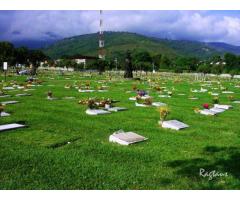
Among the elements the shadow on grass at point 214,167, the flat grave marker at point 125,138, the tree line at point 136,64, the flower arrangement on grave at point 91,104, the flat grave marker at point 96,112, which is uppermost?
the tree line at point 136,64

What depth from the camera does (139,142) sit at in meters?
10.7

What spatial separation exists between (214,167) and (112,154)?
2734 millimetres

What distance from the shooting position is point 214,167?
8.53m

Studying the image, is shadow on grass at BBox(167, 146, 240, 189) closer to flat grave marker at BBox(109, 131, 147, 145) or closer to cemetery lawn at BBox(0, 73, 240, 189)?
cemetery lawn at BBox(0, 73, 240, 189)

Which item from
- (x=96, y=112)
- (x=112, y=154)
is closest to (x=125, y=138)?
(x=112, y=154)

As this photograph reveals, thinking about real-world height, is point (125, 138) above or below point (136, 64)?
below

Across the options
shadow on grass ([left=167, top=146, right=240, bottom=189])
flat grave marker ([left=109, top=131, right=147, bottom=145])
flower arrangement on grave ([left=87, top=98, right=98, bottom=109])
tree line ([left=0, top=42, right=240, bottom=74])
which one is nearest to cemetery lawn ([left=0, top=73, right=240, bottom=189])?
shadow on grass ([left=167, top=146, right=240, bottom=189])

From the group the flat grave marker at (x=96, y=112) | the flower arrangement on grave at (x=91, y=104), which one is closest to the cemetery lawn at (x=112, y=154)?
the flat grave marker at (x=96, y=112)

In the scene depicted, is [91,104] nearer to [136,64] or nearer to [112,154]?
[112,154]

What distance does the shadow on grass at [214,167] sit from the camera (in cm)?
744

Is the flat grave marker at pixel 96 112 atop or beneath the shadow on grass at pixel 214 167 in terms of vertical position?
atop

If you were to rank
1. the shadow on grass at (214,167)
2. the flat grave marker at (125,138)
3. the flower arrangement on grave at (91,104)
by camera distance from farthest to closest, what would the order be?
the flower arrangement on grave at (91,104), the flat grave marker at (125,138), the shadow on grass at (214,167)

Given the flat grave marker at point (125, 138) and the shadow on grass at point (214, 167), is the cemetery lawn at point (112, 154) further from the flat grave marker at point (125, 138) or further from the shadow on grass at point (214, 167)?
the flat grave marker at point (125, 138)

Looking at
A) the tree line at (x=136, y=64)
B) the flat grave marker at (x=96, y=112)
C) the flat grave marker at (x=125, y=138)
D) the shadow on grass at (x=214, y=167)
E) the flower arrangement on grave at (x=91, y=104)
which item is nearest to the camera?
the shadow on grass at (x=214, y=167)
